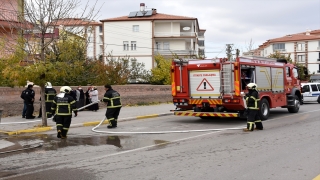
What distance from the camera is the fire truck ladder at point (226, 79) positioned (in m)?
14.0

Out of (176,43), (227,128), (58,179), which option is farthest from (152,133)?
(176,43)

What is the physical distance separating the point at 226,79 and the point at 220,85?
0.32 meters

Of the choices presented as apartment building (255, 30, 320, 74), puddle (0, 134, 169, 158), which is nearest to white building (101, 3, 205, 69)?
apartment building (255, 30, 320, 74)

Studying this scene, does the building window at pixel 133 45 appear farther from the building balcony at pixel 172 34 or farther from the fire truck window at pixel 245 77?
the fire truck window at pixel 245 77

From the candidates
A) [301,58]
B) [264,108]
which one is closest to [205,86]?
[264,108]

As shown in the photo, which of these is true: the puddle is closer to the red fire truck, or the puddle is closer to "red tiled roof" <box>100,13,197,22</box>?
the red fire truck

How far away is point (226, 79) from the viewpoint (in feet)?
46.0

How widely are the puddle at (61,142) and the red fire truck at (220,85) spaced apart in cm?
409

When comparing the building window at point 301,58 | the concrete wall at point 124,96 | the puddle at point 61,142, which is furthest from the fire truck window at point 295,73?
the building window at point 301,58

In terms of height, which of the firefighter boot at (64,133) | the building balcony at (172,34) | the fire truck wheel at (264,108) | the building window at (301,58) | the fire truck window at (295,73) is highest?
the building balcony at (172,34)

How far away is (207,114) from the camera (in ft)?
47.0

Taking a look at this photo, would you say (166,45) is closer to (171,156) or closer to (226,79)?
(226,79)

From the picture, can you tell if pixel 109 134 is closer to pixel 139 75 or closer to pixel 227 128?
pixel 227 128

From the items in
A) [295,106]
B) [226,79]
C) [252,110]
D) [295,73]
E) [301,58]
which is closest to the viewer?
[252,110]
